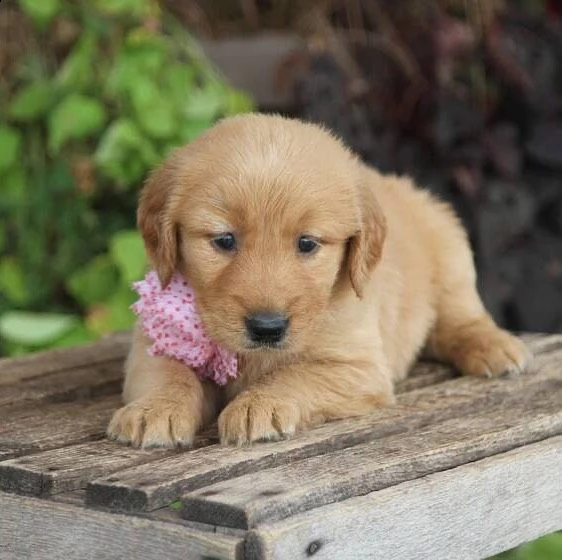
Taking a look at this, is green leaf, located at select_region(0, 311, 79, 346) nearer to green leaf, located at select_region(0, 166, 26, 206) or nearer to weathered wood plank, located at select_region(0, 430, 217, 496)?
green leaf, located at select_region(0, 166, 26, 206)

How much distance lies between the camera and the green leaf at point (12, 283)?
719 centimetres

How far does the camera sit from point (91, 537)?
11.3ft

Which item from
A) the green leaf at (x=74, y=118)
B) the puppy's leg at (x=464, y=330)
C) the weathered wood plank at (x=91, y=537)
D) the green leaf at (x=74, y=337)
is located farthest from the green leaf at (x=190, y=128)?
the weathered wood plank at (x=91, y=537)

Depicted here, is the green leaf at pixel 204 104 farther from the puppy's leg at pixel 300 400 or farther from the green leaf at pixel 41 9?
the puppy's leg at pixel 300 400

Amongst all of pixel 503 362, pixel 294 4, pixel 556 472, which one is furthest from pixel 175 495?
pixel 294 4

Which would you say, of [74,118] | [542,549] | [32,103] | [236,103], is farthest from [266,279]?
[32,103]

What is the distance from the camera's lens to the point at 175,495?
3.43 m

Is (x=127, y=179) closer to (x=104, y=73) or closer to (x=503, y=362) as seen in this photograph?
(x=104, y=73)

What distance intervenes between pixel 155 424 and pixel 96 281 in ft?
10.9

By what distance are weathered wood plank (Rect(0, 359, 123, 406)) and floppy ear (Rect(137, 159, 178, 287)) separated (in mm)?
789

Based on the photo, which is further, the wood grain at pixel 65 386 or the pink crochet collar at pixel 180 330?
the wood grain at pixel 65 386

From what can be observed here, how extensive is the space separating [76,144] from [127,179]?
487 millimetres

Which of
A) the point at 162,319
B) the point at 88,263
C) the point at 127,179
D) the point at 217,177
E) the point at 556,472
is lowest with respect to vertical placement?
the point at 88,263

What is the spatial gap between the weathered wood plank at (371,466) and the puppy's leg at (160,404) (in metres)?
0.40
